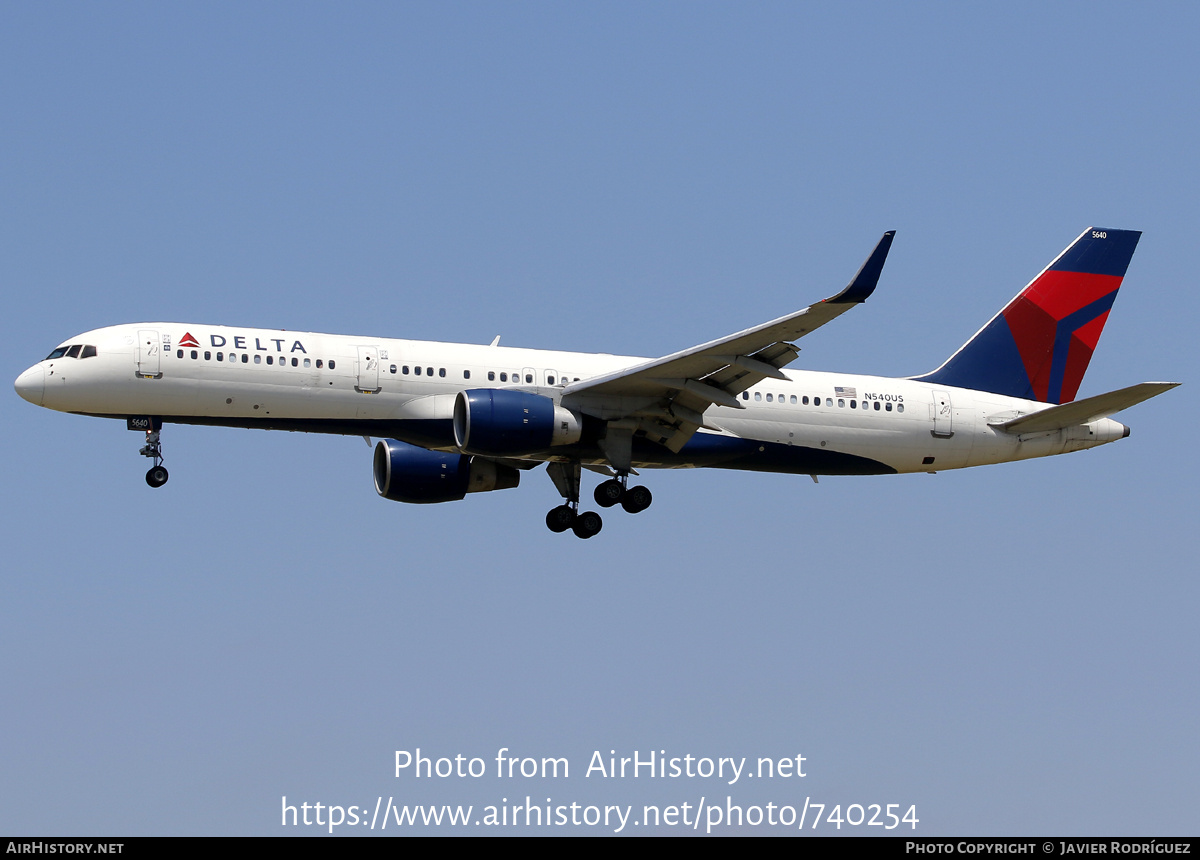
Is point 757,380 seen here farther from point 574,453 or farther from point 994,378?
point 994,378

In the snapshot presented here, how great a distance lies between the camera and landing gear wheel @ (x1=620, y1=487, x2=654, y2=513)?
3794 centimetres

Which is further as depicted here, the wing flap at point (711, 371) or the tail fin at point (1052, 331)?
the tail fin at point (1052, 331)

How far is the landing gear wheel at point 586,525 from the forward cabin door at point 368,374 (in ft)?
21.1

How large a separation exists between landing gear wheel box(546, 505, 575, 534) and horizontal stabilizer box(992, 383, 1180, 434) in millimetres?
10849

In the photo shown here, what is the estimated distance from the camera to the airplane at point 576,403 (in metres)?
34.7

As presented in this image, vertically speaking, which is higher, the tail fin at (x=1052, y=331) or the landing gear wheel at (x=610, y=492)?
the tail fin at (x=1052, y=331)

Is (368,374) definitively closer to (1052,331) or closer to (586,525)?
(586,525)

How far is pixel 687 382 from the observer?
35250 mm

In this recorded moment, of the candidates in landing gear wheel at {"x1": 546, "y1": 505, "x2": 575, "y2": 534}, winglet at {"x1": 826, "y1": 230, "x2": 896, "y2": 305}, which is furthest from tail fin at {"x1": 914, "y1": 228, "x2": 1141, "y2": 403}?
winglet at {"x1": 826, "y1": 230, "x2": 896, "y2": 305}

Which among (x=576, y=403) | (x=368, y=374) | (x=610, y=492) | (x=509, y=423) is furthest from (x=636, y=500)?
(x=368, y=374)

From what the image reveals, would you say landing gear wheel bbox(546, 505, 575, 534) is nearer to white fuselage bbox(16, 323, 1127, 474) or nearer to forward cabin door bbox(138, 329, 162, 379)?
white fuselage bbox(16, 323, 1127, 474)

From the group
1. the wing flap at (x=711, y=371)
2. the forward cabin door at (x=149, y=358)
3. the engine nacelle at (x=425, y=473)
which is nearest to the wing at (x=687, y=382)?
the wing flap at (x=711, y=371)

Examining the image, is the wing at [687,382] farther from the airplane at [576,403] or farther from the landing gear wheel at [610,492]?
the landing gear wheel at [610,492]

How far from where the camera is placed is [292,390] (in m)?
35.1
